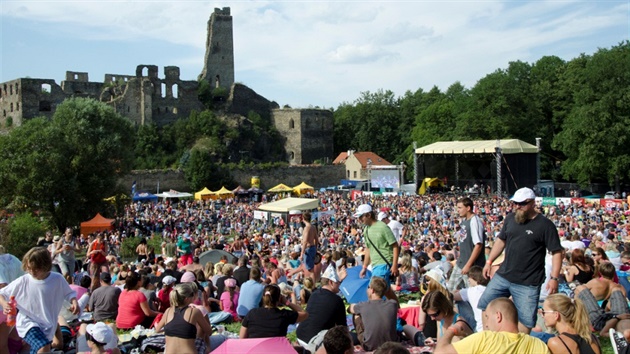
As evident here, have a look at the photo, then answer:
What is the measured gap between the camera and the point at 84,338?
5758 mm

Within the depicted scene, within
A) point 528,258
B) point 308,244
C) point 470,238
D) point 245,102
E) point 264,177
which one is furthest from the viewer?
point 245,102

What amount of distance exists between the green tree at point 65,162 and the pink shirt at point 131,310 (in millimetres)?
20792

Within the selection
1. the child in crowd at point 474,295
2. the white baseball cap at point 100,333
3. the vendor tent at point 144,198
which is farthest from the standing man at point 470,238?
the vendor tent at point 144,198

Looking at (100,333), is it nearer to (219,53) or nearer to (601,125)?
(601,125)

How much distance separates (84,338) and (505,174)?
35.1m

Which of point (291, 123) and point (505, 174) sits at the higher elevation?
point (291, 123)

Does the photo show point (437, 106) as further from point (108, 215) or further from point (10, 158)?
point (10, 158)

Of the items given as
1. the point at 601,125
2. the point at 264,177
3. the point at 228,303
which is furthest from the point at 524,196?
the point at 264,177

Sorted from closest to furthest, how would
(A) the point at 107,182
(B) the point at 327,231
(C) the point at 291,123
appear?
(B) the point at 327,231 → (A) the point at 107,182 → (C) the point at 291,123

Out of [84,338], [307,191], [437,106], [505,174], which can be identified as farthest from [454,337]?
[437,106]

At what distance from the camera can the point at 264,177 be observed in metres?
53.6

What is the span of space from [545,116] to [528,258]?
1847 inches

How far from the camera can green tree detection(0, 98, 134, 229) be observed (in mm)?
26484

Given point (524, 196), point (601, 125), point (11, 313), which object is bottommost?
point (11, 313)
